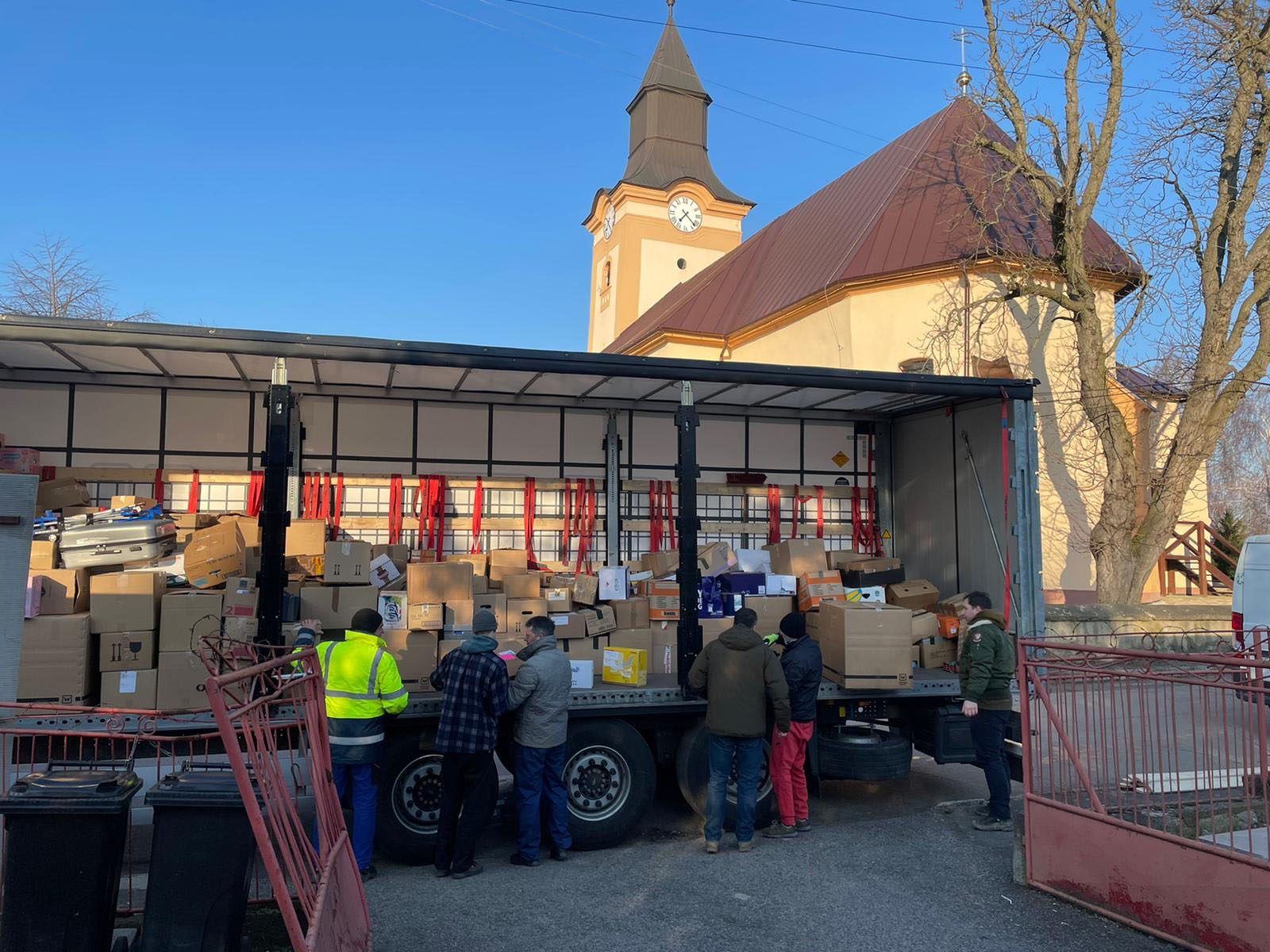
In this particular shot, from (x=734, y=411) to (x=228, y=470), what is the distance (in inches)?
202

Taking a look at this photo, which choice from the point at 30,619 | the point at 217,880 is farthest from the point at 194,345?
the point at 217,880

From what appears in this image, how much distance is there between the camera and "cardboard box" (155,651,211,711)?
20.2ft

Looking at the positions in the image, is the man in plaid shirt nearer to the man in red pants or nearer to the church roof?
the man in red pants

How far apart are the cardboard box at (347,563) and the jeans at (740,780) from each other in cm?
303

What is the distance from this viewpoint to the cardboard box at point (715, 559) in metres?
8.59

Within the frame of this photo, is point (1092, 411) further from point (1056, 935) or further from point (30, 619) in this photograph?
point (30, 619)

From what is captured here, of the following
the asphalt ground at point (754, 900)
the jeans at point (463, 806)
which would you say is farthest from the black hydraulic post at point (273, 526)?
the asphalt ground at point (754, 900)

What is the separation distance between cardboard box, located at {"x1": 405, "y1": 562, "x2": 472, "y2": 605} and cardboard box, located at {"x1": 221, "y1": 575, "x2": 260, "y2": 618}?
1.11 metres

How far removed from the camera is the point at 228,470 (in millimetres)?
8562

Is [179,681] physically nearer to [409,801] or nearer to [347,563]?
[347,563]

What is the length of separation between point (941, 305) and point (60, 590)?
17.3 m

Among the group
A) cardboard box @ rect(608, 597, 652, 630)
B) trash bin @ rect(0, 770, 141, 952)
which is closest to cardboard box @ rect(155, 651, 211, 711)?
trash bin @ rect(0, 770, 141, 952)

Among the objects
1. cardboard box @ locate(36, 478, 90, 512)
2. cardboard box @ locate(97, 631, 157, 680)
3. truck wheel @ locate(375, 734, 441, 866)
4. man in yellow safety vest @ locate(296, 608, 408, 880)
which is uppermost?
cardboard box @ locate(36, 478, 90, 512)

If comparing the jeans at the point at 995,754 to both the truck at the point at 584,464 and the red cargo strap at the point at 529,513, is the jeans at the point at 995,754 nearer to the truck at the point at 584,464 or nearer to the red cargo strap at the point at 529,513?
the truck at the point at 584,464
